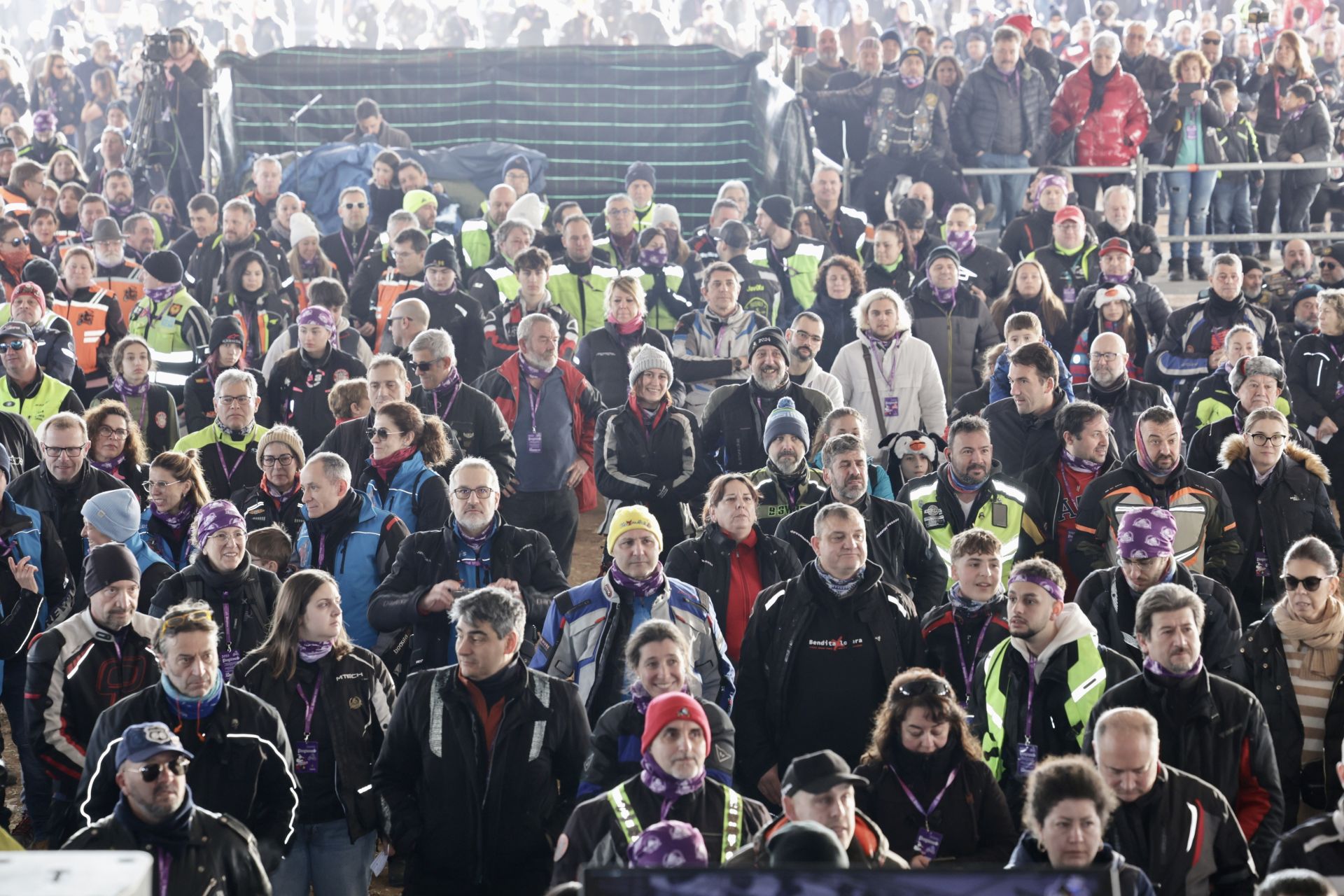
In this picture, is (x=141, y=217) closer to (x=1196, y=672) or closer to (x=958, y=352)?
(x=958, y=352)

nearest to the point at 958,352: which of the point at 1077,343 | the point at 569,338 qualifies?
the point at 1077,343

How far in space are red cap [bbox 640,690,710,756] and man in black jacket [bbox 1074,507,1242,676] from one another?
7.52 ft

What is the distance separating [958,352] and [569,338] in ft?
8.50

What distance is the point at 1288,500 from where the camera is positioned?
337 inches

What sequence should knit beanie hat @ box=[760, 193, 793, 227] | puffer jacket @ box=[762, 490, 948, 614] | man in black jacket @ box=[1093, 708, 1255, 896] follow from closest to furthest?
man in black jacket @ box=[1093, 708, 1255, 896] < puffer jacket @ box=[762, 490, 948, 614] < knit beanie hat @ box=[760, 193, 793, 227]

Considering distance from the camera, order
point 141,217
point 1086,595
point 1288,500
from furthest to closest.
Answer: point 141,217 < point 1288,500 < point 1086,595

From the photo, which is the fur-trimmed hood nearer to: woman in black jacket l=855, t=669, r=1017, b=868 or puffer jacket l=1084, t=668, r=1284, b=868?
puffer jacket l=1084, t=668, r=1284, b=868

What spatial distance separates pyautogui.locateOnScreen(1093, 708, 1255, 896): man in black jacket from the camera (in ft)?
18.2

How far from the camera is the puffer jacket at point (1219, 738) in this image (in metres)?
6.22

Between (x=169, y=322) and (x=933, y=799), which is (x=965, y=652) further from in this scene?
(x=169, y=322)

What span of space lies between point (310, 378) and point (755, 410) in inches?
108

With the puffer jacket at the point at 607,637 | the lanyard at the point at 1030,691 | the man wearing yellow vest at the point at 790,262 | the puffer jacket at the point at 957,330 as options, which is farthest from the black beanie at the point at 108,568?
the man wearing yellow vest at the point at 790,262

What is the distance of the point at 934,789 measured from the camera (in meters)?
6.01

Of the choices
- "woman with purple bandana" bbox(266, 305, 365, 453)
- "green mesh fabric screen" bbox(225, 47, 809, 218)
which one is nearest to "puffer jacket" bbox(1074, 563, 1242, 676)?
"woman with purple bandana" bbox(266, 305, 365, 453)
